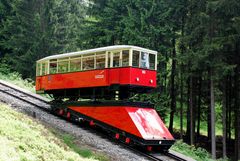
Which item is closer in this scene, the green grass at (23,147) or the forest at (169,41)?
the green grass at (23,147)

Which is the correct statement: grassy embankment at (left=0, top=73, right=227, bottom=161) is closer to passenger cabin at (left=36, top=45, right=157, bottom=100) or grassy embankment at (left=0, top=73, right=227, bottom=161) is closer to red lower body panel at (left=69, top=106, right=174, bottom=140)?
red lower body panel at (left=69, top=106, right=174, bottom=140)

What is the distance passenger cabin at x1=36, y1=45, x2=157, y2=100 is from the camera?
55.7ft

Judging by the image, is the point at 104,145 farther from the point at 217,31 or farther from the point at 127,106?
the point at 217,31

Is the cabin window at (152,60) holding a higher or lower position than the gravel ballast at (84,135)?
higher

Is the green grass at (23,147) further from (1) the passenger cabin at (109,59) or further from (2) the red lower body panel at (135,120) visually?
(1) the passenger cabin at (109,59)

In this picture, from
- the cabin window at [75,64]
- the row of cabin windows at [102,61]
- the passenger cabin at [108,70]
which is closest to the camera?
the passenger cabin at [108,70]

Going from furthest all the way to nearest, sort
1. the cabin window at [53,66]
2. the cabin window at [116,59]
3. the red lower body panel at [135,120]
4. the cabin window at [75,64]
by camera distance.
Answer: the cabin window at [53,66], the cabin window at [75,64], the cabin window at [116,59], the red lower body panel at [135,120]

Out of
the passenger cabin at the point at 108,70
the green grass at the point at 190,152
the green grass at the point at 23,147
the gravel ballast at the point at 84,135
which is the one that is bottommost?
the green grass at the point at 190,152

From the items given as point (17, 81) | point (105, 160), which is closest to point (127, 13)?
point (17, 81)

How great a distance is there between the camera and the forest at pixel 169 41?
21.8 metres

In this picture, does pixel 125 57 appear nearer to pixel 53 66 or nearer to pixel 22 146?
pixel 53 66

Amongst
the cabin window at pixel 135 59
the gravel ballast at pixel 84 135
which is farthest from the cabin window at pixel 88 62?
the gravel ballast at pixel 84 135

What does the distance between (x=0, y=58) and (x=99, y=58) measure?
21869 mm

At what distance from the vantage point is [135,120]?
16.0 metres
